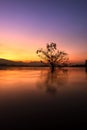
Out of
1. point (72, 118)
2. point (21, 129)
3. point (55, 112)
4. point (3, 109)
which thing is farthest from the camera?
point (3, 109)

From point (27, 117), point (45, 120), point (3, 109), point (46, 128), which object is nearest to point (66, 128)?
point (46, 128)

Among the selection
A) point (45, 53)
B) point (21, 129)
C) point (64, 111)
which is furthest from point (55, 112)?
point (45, 53)

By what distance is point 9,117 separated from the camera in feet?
19.2

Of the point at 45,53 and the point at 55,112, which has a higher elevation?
the point at 45,53

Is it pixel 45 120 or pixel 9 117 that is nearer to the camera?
pixel 45 120

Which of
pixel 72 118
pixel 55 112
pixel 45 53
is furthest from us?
pixel 45 53

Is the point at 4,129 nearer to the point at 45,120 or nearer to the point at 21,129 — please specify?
the point at 21,129

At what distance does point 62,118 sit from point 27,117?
1.12m

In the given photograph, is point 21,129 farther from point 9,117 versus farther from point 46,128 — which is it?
point 9,117

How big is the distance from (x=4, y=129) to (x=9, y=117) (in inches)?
43.9

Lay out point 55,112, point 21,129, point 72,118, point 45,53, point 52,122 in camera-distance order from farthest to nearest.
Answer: point 45,53 → point 55,112 → point 72,118 → point 52,122 → point 21,129

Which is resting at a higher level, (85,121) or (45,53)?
(45,53)

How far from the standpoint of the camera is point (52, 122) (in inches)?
208

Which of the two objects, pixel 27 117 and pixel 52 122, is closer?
pixel 52 122
